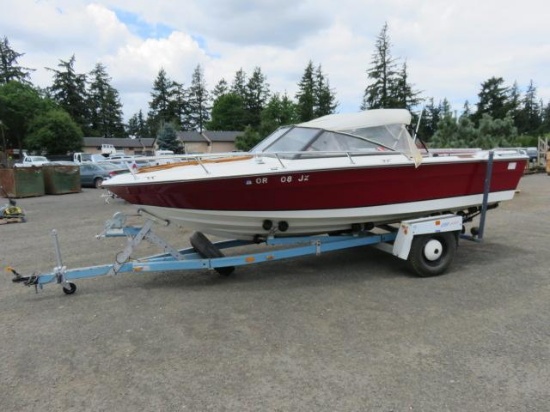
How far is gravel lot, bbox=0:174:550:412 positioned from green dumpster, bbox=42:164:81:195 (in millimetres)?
13111

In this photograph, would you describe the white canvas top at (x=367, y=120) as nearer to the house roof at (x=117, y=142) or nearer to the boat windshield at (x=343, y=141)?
the boat windshield at (x=343, y=141)

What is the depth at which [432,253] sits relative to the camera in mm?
4977

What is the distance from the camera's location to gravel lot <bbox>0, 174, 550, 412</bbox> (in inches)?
105

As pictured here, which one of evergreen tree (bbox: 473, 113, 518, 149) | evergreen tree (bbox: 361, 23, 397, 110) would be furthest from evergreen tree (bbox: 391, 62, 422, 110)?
evergreen tree (bbox: 473, 113, 518, 149)

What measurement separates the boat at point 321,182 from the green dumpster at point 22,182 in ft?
46.6

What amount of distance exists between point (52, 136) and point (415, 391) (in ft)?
155

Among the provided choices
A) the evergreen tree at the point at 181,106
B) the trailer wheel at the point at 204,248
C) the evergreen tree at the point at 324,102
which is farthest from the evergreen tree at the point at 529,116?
the trailer wheel at the point at 204,248

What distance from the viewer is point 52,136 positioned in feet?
138

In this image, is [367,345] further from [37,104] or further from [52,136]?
[37,104]

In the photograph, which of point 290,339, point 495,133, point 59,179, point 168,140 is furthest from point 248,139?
point 290,339

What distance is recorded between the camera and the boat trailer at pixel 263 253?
174 inches

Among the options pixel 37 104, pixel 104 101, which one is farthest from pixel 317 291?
pixel 104 101

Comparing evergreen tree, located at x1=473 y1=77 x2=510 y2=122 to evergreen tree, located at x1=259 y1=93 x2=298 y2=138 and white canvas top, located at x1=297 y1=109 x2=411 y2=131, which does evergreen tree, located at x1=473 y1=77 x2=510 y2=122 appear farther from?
white canvas top, located at x1=297 y1=109 x2=411 y2=131

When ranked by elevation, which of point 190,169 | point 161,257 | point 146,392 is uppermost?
point 190,169
